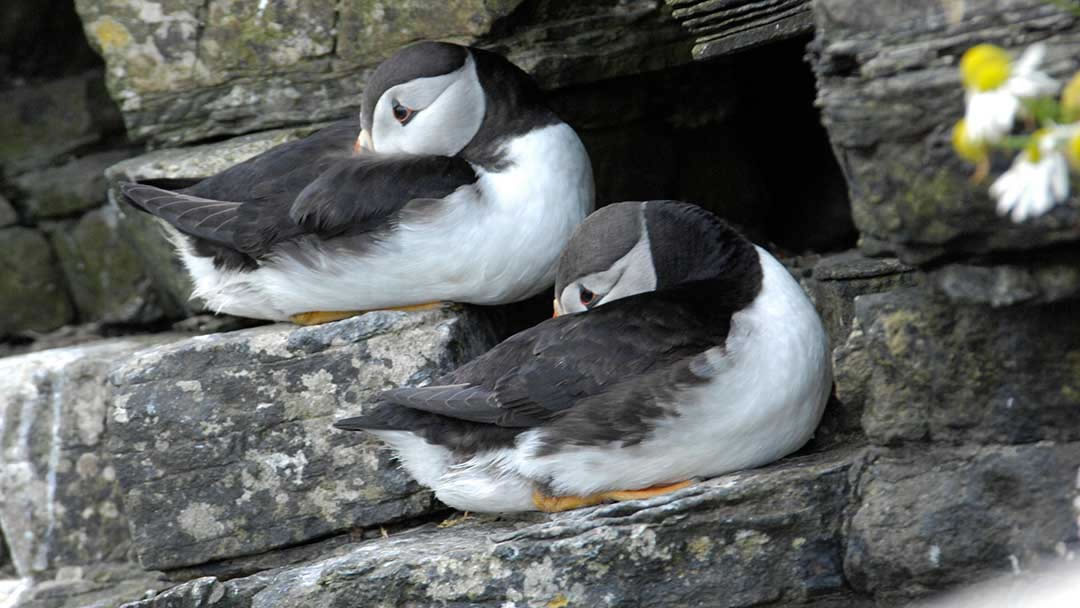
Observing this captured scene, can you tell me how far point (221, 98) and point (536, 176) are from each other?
1383mm

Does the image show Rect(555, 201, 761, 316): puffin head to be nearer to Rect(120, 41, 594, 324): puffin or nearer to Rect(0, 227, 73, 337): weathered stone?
Rect(120, 41, 594, 324): puffin

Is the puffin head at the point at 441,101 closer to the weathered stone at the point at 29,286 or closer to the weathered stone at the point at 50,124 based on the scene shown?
the weathered stone at the point at 50,124

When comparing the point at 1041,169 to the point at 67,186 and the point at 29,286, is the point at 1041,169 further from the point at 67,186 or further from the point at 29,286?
the point at 29,286

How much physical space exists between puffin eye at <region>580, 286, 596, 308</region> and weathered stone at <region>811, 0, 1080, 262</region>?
1176 millimetres

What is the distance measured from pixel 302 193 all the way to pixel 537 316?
1.08 meters

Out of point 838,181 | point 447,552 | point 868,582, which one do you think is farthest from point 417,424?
point 838,181

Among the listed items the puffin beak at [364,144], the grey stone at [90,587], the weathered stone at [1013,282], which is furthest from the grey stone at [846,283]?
the grey stone at [90,587]

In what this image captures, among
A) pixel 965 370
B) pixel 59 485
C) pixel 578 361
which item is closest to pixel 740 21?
pixel 578 361

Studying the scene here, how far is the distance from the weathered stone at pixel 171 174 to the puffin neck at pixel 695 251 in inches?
66.4

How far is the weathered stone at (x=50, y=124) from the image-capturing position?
256 inches

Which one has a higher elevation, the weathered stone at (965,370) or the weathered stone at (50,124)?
the weathered stone at (50,124)

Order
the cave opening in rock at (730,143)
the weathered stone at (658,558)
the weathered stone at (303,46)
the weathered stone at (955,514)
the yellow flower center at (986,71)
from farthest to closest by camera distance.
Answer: the cave opening in rock at (730,143) → the weathered stone at (303,46) → the weathered stone at (658,558) → the weathered stone at (955,514) → the yellow flower center at (986,71)

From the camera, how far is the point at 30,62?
259 inches

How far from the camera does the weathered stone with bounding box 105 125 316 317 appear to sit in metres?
5.30
